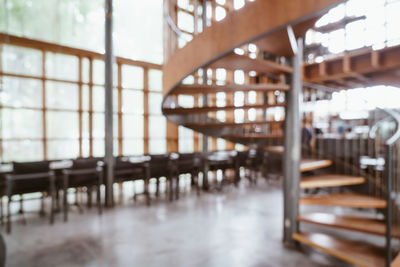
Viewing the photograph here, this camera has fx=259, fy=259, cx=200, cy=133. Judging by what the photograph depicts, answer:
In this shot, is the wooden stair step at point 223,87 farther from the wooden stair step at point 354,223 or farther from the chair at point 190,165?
the chair at point 190,165

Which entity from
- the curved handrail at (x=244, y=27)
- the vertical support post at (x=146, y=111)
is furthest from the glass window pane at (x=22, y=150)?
the curved handrail at (x=244, y=27)

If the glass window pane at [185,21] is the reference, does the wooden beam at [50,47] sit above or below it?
below

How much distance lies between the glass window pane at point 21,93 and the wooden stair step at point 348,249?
19.3 ft

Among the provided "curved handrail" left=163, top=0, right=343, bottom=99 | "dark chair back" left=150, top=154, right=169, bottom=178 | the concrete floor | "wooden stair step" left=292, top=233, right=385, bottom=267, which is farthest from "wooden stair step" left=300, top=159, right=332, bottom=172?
"dark chair back" left=150, top=154, right=169, bottom=178

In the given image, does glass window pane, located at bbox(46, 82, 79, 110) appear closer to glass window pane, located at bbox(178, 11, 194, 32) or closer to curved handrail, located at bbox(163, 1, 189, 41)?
glass window pane, located at bbox(178, 11, 194, 32)

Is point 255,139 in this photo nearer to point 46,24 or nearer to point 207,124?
point 207,124

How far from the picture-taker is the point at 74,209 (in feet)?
15.3

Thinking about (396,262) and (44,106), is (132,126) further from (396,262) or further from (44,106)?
(396,262)

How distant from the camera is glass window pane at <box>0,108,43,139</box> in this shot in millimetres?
5398

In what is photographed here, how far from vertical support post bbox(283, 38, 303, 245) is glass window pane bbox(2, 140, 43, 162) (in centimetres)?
542

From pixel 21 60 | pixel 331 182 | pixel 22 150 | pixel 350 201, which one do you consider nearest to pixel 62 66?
pixel 21 60

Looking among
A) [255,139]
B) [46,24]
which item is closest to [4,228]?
[255,139]

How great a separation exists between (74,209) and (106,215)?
77 centimetres

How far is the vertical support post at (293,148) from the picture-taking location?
3.06 meters
